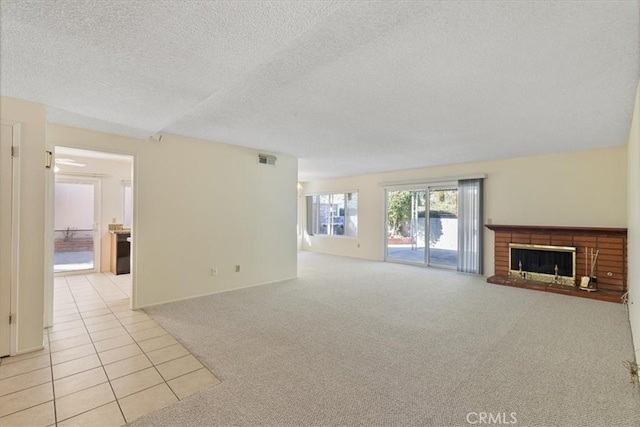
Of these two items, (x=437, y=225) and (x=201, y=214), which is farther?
(x=437, y=225)

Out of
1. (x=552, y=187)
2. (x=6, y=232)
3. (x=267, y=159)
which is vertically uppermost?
(x=267, y=159)

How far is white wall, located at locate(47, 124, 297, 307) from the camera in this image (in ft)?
12.6

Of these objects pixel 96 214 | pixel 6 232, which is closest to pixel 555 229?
pixel 6 232

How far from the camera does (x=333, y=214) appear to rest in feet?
30.1

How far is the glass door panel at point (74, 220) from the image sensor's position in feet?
20.3

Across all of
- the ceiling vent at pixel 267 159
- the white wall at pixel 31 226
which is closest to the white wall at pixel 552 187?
the ceiling vent at pixel 267 159

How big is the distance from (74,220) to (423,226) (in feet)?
26.3

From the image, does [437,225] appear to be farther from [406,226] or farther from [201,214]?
[201,214]

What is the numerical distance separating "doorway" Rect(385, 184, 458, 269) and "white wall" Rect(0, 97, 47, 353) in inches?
258

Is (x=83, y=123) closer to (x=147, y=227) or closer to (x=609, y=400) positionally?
(x=147, y=227)

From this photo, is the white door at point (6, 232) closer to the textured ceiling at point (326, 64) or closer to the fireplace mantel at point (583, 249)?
the textured ceiling at point (326, 64)

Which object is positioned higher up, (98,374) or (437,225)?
(437,225)

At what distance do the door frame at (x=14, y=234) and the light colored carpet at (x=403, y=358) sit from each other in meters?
1.20

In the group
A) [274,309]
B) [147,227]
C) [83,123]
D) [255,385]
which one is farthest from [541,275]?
[83,123]
